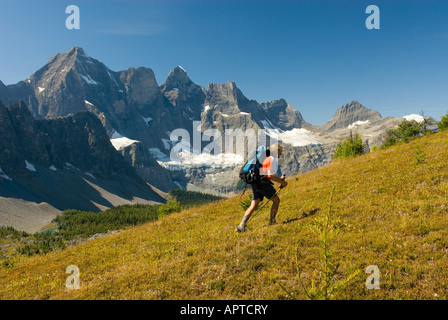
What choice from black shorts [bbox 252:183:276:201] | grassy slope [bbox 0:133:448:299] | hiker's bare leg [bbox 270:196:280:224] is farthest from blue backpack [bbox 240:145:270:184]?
grassy slope [bbox 0:133:448:299]

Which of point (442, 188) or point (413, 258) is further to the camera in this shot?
point (442, 188)

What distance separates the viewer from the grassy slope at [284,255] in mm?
6762

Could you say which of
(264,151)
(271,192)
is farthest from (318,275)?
(264,151)

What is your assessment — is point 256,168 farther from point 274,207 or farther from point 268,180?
point 274,207

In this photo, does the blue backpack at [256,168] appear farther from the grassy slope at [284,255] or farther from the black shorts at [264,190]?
the grassy slope at [284,255]

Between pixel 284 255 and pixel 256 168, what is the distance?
3651 millimetres

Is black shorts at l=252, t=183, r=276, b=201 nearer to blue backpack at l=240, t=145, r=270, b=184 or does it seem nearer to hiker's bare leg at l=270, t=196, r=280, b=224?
blue backpack at l=240, t=145, r=270, b=184

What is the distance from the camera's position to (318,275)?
696 cm

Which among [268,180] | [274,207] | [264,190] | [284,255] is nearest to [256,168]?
[268,180]

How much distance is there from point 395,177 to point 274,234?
8816mm

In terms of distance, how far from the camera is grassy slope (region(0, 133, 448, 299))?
676cm
